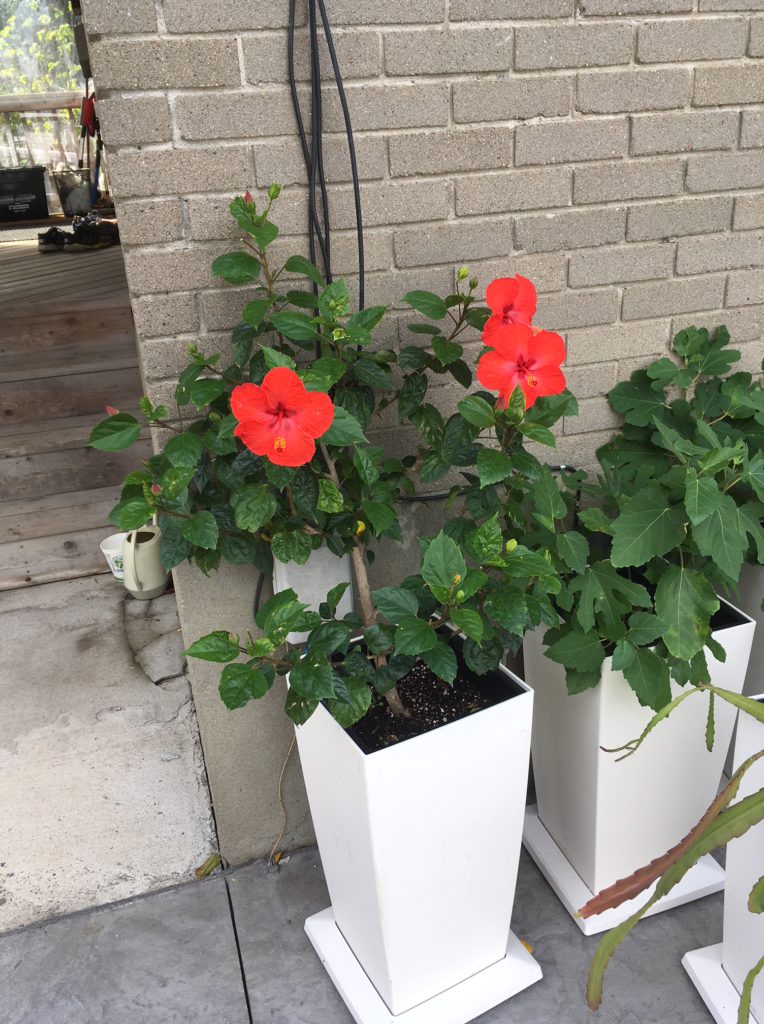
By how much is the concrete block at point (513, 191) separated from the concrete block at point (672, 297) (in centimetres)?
24

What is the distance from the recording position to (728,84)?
5.15ft

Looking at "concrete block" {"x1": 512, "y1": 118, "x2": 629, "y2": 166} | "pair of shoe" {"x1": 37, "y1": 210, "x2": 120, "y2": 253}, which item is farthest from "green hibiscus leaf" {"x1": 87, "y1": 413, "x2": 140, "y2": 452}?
"pair of shoe" {"x1": 37, "y1": 210, "x2": 120, "y2": 253}

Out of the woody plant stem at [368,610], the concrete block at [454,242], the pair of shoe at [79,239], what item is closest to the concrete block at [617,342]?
the concrete block at [454,242]

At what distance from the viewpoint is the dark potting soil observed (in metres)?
1.38

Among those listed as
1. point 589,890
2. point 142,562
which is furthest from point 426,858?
point 142,562

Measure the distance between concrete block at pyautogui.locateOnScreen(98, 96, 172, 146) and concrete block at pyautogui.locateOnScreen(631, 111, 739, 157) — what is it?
0.83 metres

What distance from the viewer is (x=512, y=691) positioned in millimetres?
1410

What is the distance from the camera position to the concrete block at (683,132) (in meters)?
1.55

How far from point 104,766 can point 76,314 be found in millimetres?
1811

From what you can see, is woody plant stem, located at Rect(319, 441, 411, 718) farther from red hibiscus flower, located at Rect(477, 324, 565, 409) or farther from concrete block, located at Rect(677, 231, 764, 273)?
concrete block, located at Rect(677, 231, 764, 273)

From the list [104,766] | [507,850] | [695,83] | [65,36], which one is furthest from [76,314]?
[65,36]

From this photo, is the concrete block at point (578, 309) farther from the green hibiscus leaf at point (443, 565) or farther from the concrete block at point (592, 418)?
the green hibiscus leaf at point (443, 565)

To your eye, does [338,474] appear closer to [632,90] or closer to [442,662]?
[442,662]

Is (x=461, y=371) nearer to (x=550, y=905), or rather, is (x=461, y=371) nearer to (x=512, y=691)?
(x=512, y=691)
